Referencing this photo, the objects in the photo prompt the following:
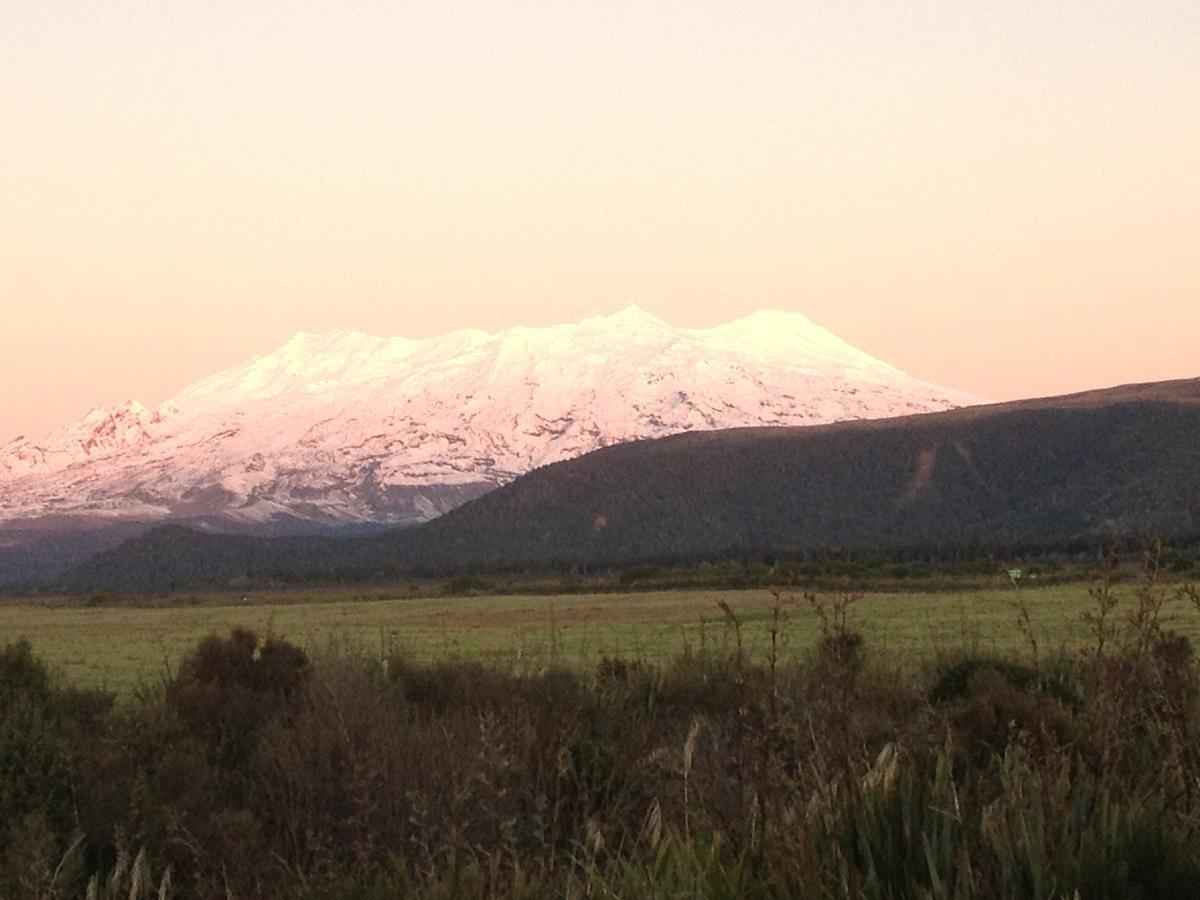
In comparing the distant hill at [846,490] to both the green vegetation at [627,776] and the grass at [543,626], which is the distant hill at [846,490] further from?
the green vegetation at [627,776]

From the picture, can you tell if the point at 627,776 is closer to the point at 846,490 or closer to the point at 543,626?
the point at 543,626

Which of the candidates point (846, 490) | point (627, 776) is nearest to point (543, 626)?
point (627, 776)

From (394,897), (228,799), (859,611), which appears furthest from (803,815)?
(859,611)

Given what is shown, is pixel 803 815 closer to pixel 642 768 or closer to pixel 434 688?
pixel 642 768

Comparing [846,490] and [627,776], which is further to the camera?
[846,490]

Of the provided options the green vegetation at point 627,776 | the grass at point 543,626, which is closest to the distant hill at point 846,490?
the grass at point 543,626

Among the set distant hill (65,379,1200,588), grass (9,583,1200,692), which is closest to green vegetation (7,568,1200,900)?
grass (9,583,1200,692)

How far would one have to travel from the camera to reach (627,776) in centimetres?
959

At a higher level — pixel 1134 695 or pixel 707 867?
pixel 1134 695

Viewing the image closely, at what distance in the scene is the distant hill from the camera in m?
93.5

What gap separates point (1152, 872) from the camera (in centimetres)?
475

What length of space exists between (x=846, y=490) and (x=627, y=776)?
321 feet

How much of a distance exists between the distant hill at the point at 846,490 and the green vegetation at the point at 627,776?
245 feet

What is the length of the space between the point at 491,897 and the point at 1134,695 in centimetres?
210
